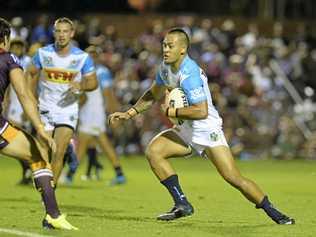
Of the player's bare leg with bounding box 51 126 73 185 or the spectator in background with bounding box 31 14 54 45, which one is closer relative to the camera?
the player's bare leg with bounding box 51 126 73 185

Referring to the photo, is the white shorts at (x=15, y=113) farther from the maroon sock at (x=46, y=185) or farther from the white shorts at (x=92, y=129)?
the maroon sock at (x=46, y=185)

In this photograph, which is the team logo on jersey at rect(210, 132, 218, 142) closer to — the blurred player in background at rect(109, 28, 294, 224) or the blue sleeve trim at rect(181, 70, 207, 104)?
the blurred player in background at rect(109, 28, 294, 224)

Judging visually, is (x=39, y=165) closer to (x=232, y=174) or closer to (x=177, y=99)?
(x=177, y=99)

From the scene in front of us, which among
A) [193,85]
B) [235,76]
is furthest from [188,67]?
[235,76]

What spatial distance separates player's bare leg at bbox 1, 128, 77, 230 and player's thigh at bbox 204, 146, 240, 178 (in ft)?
5.99

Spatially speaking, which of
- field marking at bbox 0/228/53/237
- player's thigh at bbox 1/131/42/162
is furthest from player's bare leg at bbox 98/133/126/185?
player's thigh at bbox 1/131/42/162

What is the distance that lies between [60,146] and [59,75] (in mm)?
1176

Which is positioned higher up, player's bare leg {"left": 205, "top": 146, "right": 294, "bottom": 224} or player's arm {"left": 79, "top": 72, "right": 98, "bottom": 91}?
player's arm {"left": 79, "top": 72, "right": 98, "bottom": 91}

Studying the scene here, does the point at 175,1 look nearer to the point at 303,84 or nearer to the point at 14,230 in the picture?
the point at 303,84

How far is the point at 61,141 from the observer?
562 inches

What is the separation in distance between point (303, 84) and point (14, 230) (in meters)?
19.4

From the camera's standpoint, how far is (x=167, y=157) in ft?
40.3

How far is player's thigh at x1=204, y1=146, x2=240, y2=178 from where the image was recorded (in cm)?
1173

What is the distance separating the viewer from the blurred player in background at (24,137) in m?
10.5
